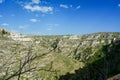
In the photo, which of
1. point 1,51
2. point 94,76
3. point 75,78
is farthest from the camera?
point 75,78

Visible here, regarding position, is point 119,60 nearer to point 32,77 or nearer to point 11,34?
point 32,77

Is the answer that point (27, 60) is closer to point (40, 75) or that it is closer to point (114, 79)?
point (114, 79)

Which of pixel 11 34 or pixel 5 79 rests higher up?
pixel 11 34

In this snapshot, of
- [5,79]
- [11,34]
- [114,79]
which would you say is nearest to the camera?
[5,79]

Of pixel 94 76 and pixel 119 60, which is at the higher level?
pixel 119 60

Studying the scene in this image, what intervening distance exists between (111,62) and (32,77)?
218 ft

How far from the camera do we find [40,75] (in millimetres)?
189000

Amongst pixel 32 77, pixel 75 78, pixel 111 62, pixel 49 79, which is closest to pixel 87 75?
pixel 75 78

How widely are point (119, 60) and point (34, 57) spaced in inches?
6319

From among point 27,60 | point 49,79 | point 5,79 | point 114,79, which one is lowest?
point 49,79

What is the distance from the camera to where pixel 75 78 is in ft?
551

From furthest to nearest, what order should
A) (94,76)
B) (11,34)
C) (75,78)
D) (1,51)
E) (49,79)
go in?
1. (49,79)
2. (75,78)
3. (94,76)
4. (1,51)
5. (11,34)

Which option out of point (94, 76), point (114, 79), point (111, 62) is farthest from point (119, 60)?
point (114, 79)

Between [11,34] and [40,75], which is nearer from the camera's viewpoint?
[11,34]
